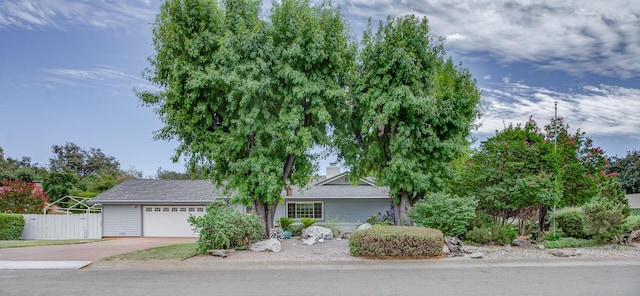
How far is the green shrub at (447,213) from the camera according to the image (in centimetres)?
1351

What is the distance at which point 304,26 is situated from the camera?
14781 millimetres

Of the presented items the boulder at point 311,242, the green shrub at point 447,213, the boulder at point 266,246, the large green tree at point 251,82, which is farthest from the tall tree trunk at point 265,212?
the green shrub at point 447,213

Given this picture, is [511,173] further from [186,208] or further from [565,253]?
[186,208]

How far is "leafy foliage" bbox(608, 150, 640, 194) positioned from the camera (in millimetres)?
38978

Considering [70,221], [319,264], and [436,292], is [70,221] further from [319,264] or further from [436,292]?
[436,292]

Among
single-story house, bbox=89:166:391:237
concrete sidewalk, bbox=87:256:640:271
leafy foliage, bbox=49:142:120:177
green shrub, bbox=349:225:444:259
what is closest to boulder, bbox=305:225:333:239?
green shrub, bbox=349:225:444:259

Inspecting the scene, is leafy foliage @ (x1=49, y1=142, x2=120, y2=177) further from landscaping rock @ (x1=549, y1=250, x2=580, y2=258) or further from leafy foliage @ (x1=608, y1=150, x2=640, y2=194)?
leafy foliage @ (x1=608, y1=150, x2=640, y2=194)

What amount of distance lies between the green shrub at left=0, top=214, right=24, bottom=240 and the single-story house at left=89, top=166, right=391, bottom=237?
3.73 metres

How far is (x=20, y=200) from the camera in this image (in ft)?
87.5

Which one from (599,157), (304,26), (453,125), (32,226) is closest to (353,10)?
(304,26)

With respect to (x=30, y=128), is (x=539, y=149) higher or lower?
lower

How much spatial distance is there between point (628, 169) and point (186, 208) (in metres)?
39.3

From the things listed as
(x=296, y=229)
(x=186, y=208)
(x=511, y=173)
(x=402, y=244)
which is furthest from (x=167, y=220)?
(x=511, y=173)

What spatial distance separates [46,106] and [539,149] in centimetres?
2578
